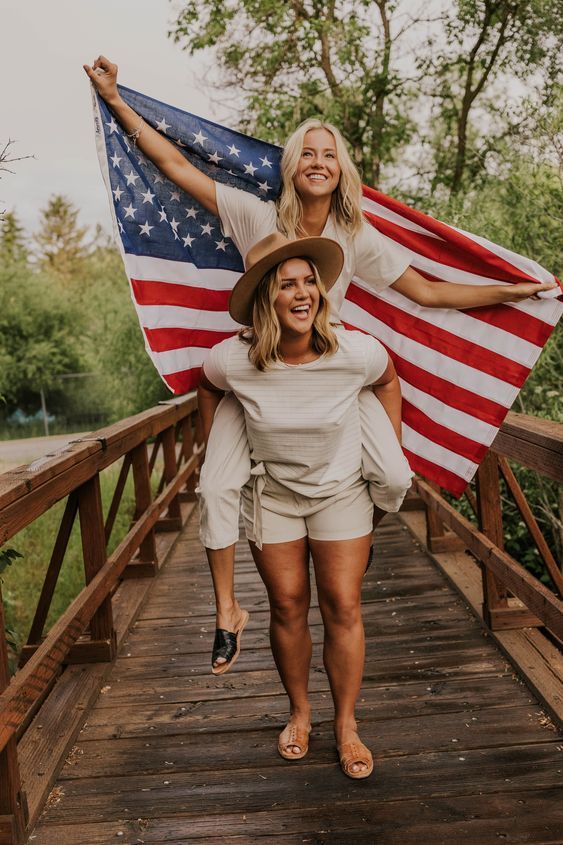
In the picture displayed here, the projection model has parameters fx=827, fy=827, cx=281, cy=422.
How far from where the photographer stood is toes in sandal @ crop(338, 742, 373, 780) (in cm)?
262

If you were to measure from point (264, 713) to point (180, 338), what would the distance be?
147 centimetres

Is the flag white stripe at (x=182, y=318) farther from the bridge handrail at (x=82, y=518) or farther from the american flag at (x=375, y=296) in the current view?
the bridge handrail at (x=82, y=518)

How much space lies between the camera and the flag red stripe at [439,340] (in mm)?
3027

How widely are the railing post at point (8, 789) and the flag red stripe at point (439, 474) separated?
1.61 metres

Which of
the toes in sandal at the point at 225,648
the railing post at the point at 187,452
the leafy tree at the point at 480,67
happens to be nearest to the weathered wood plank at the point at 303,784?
the toes in sandal at the point at 225,648

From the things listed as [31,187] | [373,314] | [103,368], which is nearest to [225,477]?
[373,314]

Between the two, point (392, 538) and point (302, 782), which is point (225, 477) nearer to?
point (302, 782)

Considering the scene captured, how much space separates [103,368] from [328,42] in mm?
10540

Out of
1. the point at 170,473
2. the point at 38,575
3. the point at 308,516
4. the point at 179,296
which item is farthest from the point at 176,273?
the point at 38,575

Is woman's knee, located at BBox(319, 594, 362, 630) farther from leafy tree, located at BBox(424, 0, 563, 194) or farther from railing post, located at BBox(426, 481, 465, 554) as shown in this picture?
leafy tree, located at BBox(424, 0, 563, 194)

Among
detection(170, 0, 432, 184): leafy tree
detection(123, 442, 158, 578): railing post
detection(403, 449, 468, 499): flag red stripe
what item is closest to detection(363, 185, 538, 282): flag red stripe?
detection(403, 449, 468, 499): flag red stripe

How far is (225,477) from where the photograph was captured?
2615 mm

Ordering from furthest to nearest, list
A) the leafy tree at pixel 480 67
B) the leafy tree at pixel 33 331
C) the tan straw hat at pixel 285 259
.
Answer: the leafy tree at pixel 33 331 → the leafy tree at pixel 480 67 → the tan straw hat at pixel 285 259

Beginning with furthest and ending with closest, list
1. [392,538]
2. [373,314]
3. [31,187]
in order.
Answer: [31,187], [392,538], [373,314]
